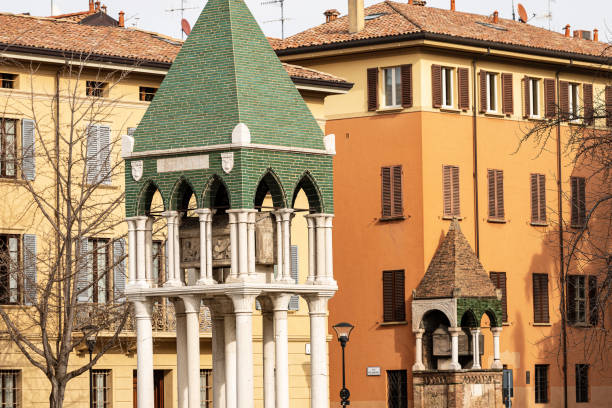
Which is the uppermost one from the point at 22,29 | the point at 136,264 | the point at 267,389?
the point at 22,29

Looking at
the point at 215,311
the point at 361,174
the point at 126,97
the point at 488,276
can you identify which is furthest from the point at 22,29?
the point at 215,311

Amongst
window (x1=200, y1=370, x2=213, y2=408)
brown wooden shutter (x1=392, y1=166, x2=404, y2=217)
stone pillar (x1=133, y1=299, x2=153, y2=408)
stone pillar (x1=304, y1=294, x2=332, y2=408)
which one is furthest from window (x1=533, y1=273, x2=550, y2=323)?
stone pillar (x1=133, y1=299, x2=153, y2=408)

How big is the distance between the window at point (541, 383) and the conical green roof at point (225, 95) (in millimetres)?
35693

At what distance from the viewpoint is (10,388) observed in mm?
56125

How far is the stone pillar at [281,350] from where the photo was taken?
35344 mm

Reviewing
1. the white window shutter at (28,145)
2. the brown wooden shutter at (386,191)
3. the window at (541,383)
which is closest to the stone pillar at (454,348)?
the brown wooden shutter at (386,191)

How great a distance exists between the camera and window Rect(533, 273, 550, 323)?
234ft

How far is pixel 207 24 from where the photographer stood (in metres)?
37.2

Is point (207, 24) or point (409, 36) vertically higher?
point (409, 36)

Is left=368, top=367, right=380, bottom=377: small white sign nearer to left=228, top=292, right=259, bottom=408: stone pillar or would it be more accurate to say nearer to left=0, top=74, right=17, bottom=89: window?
left=0, top=74, right=17, bottom=89: window

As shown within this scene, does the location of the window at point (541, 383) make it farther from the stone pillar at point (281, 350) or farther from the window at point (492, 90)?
the stone pillar at point (281, 350)

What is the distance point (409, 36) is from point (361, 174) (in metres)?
5.24

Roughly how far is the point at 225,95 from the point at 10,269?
19067mm

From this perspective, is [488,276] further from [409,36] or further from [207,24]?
[207,24]
